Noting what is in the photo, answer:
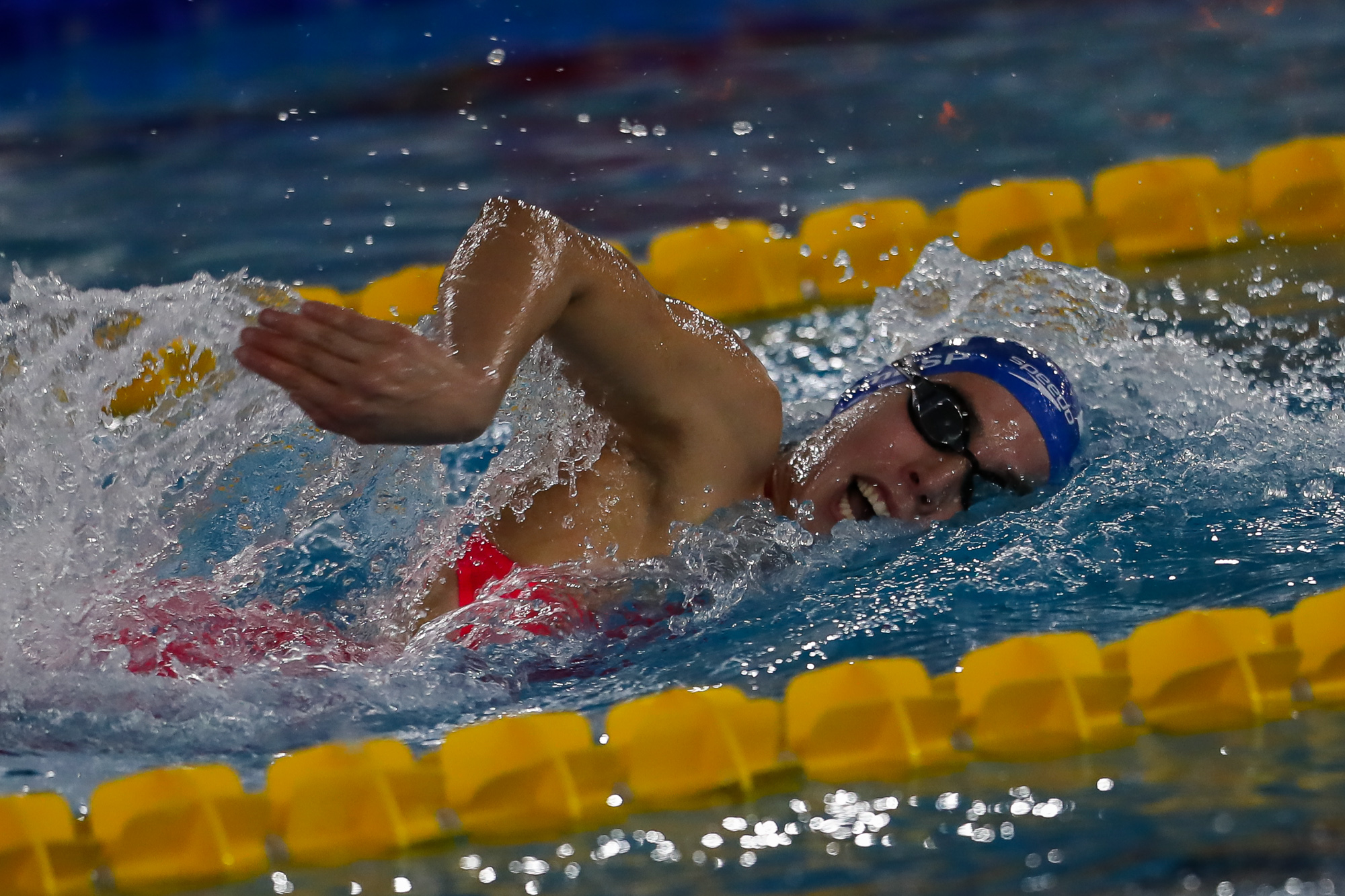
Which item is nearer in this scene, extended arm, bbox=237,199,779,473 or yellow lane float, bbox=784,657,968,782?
extended arm, bbox=237,199,779,473

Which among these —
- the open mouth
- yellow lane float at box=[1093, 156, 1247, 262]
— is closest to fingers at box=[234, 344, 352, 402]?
the open mouth

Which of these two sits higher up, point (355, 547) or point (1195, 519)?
point (355, 547)

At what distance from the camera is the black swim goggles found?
220 centimetres

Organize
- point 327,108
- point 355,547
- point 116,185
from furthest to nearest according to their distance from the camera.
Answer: point 327,108 < point 116,185 < point 355,547

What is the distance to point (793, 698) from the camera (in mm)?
1819

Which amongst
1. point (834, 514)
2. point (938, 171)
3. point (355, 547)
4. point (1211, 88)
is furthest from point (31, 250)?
point (1211, 88)

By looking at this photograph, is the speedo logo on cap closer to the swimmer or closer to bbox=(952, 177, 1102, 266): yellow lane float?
the swimmer

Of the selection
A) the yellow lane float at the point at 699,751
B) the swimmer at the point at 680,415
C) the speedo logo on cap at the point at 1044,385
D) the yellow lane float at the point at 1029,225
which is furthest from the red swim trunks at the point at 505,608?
the yellow lane float at the point at 1029,225

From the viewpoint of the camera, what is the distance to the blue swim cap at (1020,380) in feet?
7.50

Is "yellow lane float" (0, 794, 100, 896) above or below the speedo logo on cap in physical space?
below

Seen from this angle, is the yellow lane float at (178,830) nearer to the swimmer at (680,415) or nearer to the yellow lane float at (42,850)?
the yellow lane float at (42,850)

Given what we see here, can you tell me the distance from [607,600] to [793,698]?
15.4 inches

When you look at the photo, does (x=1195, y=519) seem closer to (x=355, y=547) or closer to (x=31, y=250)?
(x=355, y=547)

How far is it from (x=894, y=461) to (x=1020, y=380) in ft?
0.84
